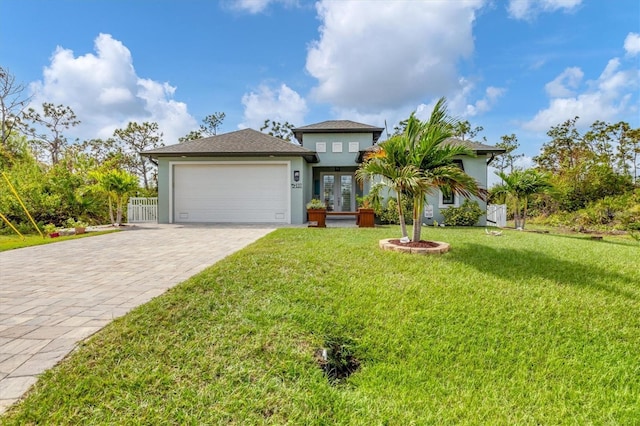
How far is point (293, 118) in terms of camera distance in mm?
30797

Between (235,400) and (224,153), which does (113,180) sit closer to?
(224,153)

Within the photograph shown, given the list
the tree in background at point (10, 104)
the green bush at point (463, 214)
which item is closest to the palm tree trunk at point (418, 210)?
the green bush at point (463, 214)

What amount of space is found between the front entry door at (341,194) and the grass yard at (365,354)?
577 inches

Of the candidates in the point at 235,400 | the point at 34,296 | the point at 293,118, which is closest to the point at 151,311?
the point at 235,400

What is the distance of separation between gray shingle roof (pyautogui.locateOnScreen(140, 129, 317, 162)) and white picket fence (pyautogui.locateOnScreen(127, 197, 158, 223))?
2778mm

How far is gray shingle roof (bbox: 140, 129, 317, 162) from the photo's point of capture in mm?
14094

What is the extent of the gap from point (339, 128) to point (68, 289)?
16.8 meters

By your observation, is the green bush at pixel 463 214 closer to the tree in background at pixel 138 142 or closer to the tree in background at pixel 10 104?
the tree in background at pixel 138 142

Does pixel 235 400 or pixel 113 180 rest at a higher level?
pixel 113 180

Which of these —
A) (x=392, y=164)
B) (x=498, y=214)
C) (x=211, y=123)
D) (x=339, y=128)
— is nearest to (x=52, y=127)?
(x=211, y=123)

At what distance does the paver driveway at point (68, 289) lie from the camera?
2.49m

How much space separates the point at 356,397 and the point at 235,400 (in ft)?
3.09

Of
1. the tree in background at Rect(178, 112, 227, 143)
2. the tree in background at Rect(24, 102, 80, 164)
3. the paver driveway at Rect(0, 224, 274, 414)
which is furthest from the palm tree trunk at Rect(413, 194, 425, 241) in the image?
the tree in background at Rect(24, 102, 80, 164)

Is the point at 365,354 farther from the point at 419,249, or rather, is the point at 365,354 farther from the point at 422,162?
the point at 422,162
